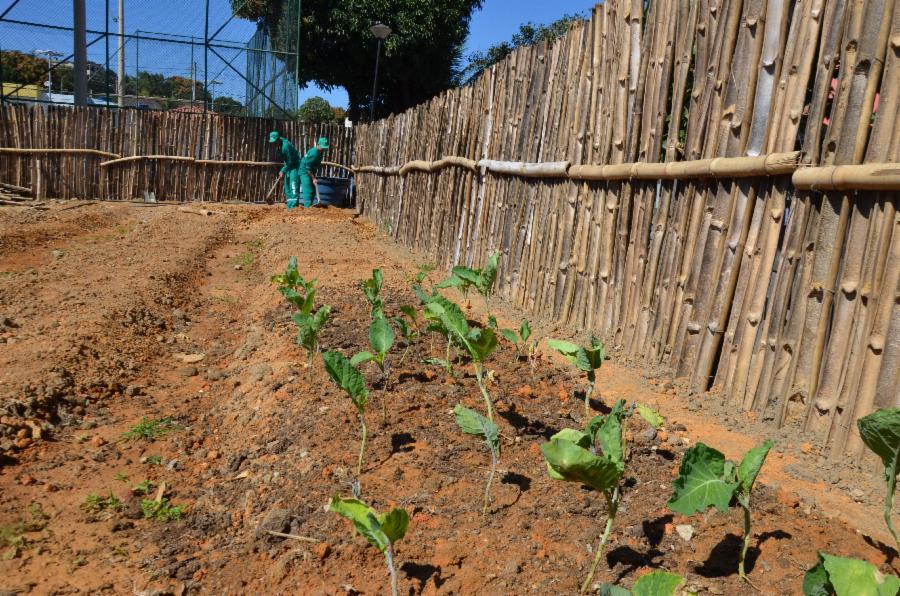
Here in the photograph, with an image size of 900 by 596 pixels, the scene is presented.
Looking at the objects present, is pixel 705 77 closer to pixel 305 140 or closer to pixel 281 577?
pixel 281 577

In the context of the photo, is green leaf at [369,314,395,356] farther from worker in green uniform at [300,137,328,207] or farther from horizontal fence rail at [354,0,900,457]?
worker in green uniform at [300,137,328,207]

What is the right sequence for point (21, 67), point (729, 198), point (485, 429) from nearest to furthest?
point (485, 429)
point (729, 198)
point (21, 67)

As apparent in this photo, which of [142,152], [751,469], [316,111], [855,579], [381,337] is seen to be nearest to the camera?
[855,579]

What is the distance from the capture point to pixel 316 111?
154 ft

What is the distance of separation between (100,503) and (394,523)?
5.43 feet

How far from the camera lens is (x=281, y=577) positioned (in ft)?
7.70

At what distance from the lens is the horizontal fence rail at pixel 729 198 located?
307 cm

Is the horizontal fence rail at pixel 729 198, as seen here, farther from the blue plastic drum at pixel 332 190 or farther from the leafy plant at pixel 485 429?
the blue plastic drum at pixel 332 190

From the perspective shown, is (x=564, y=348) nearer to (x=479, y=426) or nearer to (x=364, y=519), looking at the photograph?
(x=479, y=426)

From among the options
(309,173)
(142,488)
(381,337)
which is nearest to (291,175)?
(309,173)

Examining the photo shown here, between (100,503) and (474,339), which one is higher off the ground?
(474,339)

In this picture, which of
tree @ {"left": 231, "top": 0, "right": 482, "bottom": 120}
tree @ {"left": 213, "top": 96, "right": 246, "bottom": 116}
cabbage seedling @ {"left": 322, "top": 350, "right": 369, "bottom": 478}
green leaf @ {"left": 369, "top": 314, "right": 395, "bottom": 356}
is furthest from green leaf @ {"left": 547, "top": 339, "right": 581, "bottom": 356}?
tree @ {"left": 231, "top": 0, "right": 482, "bottom": 120}

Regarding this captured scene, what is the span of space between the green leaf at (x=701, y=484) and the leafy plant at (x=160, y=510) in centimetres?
191

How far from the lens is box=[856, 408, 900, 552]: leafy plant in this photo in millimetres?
1982
